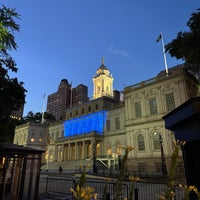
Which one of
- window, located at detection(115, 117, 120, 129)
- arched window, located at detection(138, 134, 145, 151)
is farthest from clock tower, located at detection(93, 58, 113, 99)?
arched window, located at detection(138, 134, 145, 151)

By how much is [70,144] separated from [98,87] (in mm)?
38366

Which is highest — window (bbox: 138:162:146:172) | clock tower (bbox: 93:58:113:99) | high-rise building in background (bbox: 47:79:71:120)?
high-rise building in background (bbox: 47:79:71:120)

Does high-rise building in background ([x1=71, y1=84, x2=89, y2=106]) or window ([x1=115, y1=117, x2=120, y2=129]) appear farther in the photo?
high-rise building in background ([x1=71, y1=84, x2=89, y2=106])

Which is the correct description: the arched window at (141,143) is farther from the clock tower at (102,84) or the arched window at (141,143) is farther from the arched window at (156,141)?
the clock tower at (102,84)

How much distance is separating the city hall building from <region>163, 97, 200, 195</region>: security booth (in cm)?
1159

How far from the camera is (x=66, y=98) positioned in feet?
534

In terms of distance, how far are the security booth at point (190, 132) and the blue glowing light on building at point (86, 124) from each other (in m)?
39.4

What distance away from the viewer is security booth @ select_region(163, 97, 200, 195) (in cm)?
429

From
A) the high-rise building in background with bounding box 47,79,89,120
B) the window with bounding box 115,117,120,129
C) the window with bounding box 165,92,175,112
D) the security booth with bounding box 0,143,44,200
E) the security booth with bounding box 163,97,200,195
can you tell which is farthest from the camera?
the high-rise building in background with bounding box 47,79,89,120

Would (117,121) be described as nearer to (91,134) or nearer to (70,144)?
(91,134)

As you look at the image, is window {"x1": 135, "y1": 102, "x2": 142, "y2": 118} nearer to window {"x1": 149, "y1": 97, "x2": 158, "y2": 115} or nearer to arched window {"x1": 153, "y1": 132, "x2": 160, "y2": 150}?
window {"x1": 149, "y1": 97, "x2": 158, "y2": 115}

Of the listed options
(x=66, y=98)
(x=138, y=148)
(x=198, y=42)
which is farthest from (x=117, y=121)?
(x=66, y=98)

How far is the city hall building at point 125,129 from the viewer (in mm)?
30344

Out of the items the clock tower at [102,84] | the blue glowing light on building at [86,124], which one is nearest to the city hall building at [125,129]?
the blue glowing light on building at [86,124]
